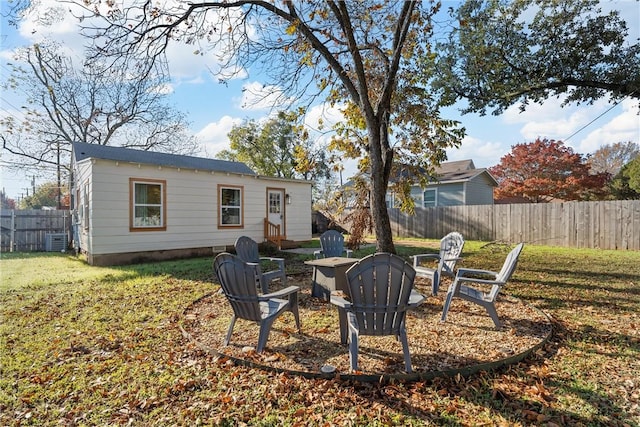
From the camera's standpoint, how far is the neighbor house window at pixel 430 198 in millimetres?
Answer: 21448

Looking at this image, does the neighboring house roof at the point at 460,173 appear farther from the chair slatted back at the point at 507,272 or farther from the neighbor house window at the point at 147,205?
the chair slatted back at the point at 507,272

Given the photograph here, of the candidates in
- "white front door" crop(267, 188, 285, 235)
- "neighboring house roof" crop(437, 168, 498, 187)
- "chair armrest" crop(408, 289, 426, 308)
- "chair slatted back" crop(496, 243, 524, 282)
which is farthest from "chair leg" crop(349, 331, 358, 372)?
"neighboring house roof" crop(437, 168, 498, 187)

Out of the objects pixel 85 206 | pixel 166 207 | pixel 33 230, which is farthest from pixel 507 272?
pixel 33 230

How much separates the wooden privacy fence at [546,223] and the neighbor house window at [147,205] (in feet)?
40.6

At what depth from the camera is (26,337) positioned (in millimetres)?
3906

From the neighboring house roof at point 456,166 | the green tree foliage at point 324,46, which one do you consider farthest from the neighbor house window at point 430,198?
the green tree foliage at point 324,46

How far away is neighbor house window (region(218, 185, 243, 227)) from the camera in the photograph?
446 inches

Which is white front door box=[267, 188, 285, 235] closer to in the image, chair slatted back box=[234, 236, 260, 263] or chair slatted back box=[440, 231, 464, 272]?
chair slatted back box=[234, 236, 260, 263]

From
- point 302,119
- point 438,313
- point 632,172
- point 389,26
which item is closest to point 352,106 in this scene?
point 302,119

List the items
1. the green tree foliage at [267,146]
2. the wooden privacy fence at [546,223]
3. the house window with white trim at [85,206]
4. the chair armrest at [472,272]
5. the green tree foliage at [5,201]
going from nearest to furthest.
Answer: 1. the chair armrest at [472,272]
2. the house window with white trim at [85,206]
3. the wooden privacy fence at [546,223]
4. the green tree foliage at [5,201]
5. the green tree foliage at [267,146]

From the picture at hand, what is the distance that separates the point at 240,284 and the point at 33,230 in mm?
14824

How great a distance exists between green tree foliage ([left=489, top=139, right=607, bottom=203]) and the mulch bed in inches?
782

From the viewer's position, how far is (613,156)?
32938 mm

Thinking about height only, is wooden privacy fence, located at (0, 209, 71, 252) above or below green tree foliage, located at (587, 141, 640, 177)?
below
